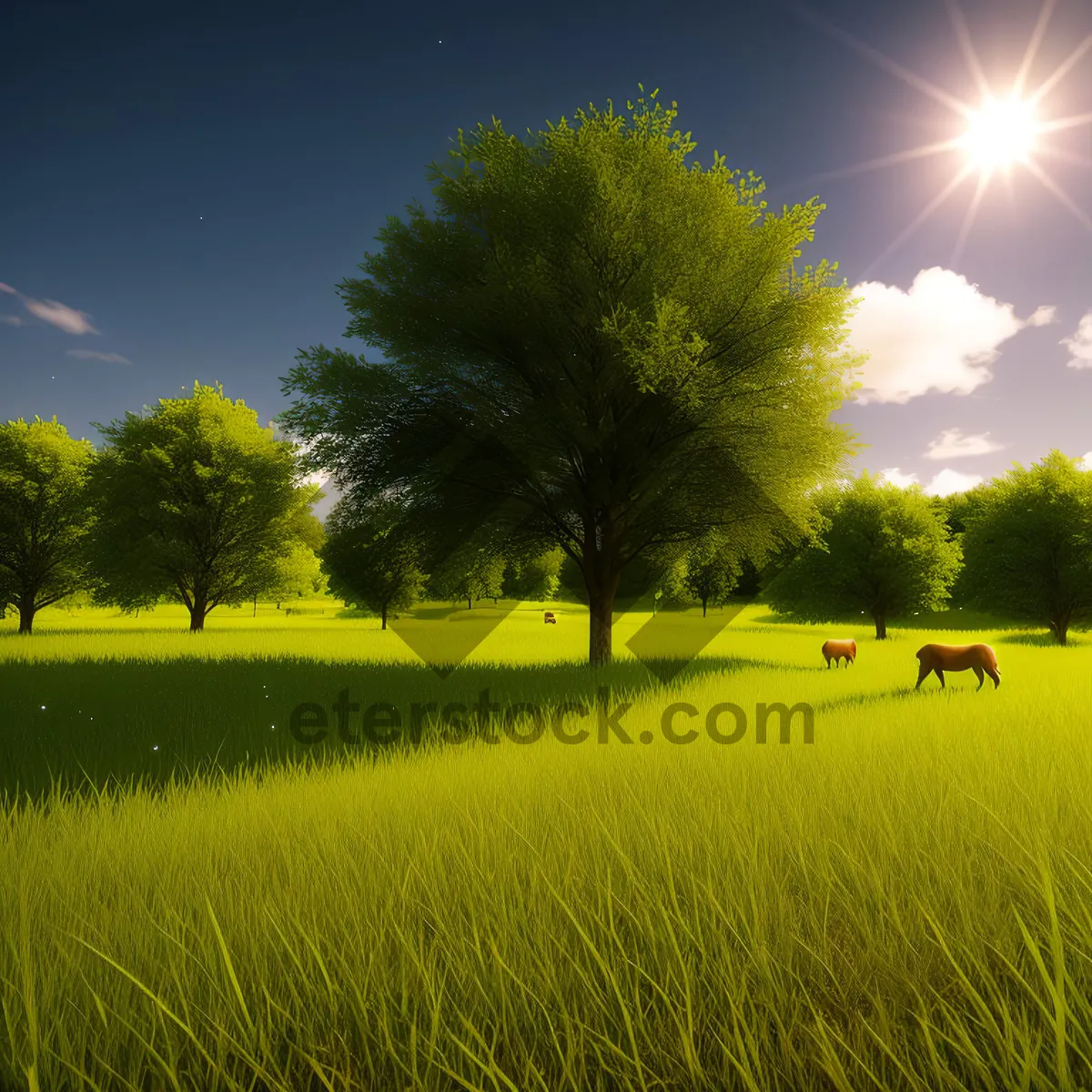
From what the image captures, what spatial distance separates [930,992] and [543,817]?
2.29m

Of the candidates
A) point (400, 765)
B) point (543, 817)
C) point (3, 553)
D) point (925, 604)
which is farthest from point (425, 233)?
point (3, 553)

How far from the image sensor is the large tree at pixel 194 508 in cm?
2594

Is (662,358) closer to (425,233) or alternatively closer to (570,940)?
(425,233)

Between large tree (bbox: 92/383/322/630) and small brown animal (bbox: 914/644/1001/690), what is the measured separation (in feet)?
78.0

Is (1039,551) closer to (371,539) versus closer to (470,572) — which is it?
(470,572)

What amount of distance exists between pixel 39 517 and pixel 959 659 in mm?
38078

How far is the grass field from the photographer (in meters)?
1.64

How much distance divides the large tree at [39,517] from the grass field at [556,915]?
98.7 ft

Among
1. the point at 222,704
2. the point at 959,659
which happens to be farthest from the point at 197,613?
the point at 959,659

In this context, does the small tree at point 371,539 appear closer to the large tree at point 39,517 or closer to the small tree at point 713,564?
the small tree at point 713,564

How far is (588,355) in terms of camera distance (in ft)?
39.7

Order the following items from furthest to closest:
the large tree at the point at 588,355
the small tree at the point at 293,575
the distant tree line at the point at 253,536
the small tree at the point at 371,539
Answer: the small tree at the point at 293,575
the distant tree line at the point at 253,536
the small tree at the point at 371,539
the large tree at the point at 588,355

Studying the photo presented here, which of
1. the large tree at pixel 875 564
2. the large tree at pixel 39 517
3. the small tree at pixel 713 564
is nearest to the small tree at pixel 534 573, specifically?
the small tree at pixel 713 564

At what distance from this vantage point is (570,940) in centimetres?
227
